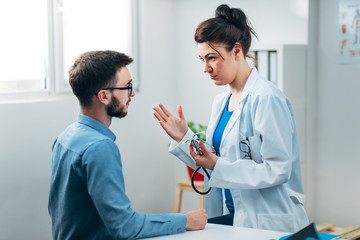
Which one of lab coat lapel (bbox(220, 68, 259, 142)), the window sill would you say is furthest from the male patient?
the window sill

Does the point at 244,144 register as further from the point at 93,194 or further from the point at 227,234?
the point at 93,194

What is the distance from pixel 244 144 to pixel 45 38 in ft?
6.78

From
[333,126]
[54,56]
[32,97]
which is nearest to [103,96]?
[32,97]

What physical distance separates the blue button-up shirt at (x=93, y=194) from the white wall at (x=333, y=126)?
233 centimetres

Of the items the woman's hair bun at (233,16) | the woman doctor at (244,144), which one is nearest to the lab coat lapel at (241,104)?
the woman doctor at (244,144)

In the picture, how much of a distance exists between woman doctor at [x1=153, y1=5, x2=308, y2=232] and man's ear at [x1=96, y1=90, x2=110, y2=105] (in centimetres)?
30

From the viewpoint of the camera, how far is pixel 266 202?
2.14 metres

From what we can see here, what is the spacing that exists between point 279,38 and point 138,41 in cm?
116

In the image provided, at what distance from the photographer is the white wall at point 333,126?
3834 millimetres

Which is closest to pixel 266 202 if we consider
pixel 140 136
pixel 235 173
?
pixel 235 173

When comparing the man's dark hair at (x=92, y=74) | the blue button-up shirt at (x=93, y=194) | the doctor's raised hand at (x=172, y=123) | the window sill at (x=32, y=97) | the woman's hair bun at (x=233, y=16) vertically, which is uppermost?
the woman's hair bun at (x=233, y=16)

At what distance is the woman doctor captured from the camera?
2.09 meters

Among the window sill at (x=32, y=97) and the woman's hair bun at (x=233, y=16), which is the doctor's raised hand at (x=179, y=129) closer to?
the woman's hair bun at (x=233, y=16)

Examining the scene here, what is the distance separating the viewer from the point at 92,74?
6.25 ft
